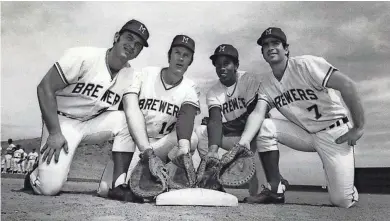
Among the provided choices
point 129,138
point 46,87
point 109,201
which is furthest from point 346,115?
point 46,87

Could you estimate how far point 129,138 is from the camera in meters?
2.30

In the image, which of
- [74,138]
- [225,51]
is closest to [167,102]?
[225,51]

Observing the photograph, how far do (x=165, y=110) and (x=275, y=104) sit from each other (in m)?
0.72

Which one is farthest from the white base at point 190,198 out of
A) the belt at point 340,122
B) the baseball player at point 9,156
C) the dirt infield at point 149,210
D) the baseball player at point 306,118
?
the baseball player at point 9,156

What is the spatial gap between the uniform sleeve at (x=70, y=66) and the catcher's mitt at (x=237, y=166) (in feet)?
3.41

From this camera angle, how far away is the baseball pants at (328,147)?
224 cm

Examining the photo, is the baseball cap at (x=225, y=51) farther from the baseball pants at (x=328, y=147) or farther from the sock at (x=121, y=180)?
the sock at (x=121, y=180)

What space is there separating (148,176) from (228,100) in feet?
2.42

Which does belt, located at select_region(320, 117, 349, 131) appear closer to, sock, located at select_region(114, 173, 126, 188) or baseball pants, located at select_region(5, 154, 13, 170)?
sock, located at select_region(114, 173, 126, 188)

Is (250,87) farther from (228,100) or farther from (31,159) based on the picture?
(31,159)

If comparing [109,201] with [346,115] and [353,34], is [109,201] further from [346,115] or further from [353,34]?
[353,34]

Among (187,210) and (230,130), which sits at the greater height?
(230,130)

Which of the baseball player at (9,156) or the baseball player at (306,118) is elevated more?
the baseball player at (306,118)

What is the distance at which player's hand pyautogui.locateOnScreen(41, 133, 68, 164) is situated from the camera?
2.21 meters
